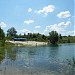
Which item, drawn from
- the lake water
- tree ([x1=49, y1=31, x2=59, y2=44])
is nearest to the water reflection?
the lake water

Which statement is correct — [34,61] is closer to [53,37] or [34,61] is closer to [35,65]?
[35,65]

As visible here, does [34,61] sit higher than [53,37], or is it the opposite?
[53,37]

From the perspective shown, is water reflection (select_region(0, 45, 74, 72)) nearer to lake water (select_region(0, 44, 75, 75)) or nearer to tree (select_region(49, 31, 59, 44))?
lake water (select_region(0, 44, 75, 75))

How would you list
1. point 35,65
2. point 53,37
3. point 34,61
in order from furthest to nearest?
1. point 53,37
2. point 34,61
3. point 35,65

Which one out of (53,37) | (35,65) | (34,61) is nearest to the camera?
(35,65)

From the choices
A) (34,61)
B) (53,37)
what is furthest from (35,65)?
(53,37)

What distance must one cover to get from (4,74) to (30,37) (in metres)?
137

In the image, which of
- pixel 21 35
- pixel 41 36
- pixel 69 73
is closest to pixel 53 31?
pixel 41 36

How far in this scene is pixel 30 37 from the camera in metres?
158

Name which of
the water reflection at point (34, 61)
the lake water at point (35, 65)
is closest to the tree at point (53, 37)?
the water reflection at point (34, 61)

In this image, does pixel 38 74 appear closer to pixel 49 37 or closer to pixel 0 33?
pixel 0 33

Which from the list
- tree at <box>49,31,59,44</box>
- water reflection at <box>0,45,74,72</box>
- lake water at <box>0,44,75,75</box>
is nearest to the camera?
lake water at <box>0,44,75,75</box>

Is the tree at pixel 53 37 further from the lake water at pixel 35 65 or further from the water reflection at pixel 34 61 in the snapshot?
the lake water at pixel 35 65

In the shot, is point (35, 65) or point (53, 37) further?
point (53, 37)
